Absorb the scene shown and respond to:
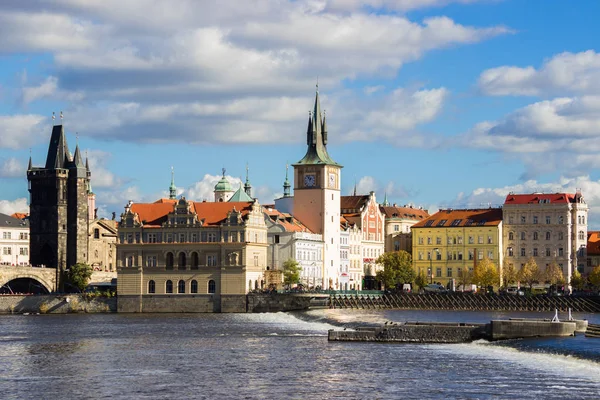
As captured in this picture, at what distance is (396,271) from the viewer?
179500 millimetres

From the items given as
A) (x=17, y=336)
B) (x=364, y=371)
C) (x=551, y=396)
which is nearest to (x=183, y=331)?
(x=17, y=336)

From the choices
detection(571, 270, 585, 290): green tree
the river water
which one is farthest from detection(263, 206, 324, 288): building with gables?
the river water

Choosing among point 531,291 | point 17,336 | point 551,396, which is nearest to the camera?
point 551,396

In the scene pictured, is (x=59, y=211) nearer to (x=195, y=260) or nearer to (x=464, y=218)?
(x=195, y=260)

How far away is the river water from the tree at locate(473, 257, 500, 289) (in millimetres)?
74800

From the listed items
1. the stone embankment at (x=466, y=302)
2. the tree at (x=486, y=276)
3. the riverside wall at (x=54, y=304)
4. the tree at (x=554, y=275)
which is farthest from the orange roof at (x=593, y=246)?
the riverside wall at (x=54, y=304)

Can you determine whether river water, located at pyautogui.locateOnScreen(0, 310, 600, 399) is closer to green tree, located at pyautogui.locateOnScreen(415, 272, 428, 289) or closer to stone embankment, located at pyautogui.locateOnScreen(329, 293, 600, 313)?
stone embankment, located at pyautogui.locateOnScreen(329, 293, 600, 313)

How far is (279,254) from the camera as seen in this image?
16525 cm

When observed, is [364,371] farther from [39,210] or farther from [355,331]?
[39,210]

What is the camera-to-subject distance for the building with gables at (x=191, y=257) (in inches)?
5674

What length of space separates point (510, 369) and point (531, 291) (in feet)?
322

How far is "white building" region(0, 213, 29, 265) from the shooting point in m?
195

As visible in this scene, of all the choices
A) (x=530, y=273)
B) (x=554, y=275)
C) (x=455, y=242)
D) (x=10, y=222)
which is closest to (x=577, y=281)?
(x=554, y=275)

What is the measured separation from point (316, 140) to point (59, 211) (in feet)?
119
